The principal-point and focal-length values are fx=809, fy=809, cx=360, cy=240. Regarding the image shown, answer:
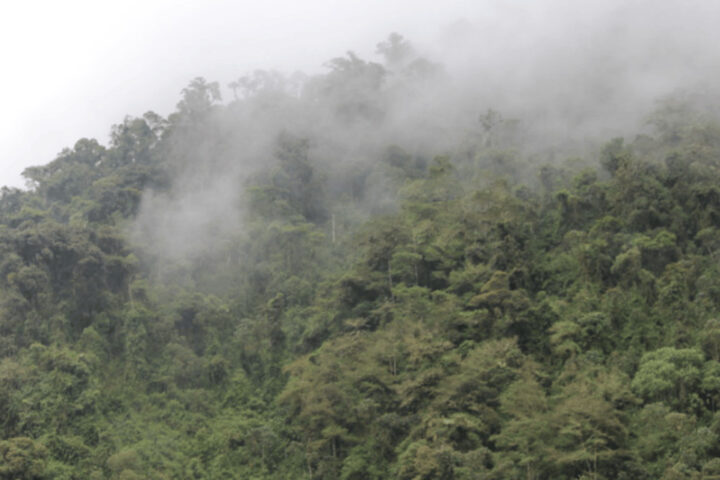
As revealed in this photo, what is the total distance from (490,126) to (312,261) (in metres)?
14.0

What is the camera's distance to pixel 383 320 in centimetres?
3153

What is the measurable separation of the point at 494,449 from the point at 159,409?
13569 millimetres

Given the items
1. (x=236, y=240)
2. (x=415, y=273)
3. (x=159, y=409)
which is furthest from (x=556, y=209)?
(x=159, y=409)

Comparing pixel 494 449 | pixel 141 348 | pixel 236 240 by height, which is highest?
pixel 236 240

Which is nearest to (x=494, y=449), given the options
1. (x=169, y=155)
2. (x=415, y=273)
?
(x=415, y=273)

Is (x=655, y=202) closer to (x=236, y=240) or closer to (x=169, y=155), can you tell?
(x=236, y=240)

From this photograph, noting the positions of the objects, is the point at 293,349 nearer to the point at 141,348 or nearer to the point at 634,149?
the point at 141,348

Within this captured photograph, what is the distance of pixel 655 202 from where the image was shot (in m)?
31.9

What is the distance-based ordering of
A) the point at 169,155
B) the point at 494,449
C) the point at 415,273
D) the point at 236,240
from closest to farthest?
the point at 494,449 < the point at 415,273 < the point at 236,240 < the point at 169,155

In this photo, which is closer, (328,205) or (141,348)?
(141,348)

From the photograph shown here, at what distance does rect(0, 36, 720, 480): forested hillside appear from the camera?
2469 centimetres

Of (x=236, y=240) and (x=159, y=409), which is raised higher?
(x=236, y=240)

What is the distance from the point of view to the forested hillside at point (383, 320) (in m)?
24.7

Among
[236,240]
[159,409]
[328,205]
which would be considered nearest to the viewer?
[159,409]
